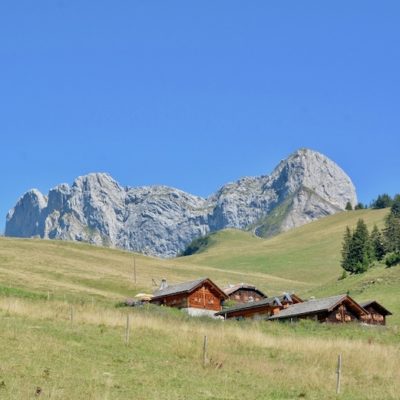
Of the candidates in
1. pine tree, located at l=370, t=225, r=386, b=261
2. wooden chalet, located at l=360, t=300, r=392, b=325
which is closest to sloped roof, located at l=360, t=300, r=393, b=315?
wooden chalet, located at l=360, t=300, r=392, b=325

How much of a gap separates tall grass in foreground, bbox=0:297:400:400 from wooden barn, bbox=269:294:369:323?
107 feet

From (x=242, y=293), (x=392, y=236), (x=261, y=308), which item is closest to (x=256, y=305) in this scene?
(x=261, y=308)

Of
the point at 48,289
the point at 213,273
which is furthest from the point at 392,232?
the point at 48,289

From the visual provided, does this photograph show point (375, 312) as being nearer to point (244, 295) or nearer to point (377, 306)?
point (377, 306)

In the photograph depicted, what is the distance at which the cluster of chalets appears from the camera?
2803 inches

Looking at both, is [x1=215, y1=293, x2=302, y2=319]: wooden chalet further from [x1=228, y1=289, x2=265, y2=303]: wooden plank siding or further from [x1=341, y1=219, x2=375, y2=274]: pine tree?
[x1=341, y1=219, x2=375, y2=274]: pine tree

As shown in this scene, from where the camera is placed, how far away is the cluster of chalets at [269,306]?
71188 millimetres

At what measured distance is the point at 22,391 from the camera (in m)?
20.0

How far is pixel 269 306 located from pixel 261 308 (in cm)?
128

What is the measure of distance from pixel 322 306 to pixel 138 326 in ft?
124

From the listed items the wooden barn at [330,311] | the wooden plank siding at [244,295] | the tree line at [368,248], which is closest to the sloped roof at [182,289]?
the wooden plank siding at [244,295]

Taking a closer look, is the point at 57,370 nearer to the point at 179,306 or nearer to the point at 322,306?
the point at 322,306

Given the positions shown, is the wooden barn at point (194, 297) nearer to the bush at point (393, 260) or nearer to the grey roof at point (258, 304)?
the grey roof at point (258, 304)

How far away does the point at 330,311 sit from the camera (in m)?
70.5
